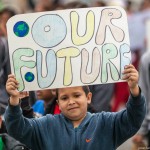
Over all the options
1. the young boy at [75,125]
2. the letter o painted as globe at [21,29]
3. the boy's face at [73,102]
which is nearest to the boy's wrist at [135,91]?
the young boy at [75,125]

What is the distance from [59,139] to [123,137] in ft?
1.47

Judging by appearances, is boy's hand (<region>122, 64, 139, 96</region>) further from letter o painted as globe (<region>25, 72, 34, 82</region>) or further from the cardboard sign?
letter o painted as globe (<region>25, 72, 34, 82</region>)

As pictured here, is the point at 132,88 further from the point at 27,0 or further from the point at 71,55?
the point at 27,0

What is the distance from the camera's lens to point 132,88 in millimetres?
6016

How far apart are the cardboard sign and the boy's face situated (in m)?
0.05

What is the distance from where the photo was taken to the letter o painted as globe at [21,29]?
20.7 feet

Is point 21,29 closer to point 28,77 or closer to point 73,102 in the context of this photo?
point 28,77

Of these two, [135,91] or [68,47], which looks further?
[68,47]

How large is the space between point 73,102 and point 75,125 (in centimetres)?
17

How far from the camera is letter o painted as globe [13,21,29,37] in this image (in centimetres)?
632

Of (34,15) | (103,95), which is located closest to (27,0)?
(103,95)

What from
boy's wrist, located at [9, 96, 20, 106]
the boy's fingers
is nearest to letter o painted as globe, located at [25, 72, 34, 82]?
boy's wrist, located at [9, 96, 20, 106]

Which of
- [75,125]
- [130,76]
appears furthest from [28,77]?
[130,76]

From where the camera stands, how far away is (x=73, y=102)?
6.19m
